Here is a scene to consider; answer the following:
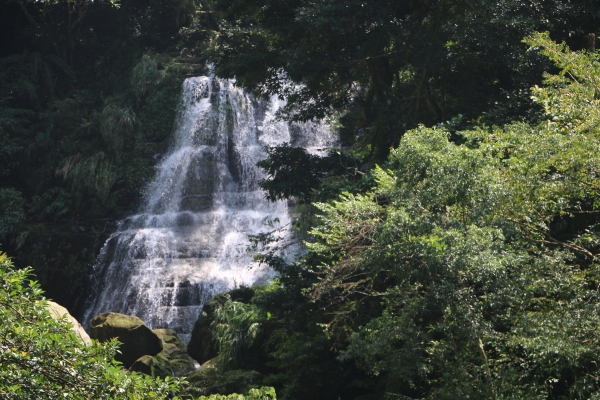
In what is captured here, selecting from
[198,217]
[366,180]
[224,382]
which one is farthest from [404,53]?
[198,217]

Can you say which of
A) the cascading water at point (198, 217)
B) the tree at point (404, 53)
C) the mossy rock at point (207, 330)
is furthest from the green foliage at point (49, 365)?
the cascading water at point (198, 217)

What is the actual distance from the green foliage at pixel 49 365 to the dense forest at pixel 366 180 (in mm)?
20

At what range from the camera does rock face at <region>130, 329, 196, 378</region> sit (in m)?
12.6

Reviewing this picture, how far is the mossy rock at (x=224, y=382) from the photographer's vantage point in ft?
34.7

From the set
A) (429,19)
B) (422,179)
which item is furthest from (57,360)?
(429,19)

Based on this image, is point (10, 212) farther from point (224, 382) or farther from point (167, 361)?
point (224, 382)

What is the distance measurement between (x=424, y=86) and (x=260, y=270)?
670 cm

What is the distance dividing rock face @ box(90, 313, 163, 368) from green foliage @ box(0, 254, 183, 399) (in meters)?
9.20

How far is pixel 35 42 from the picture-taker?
24.6m

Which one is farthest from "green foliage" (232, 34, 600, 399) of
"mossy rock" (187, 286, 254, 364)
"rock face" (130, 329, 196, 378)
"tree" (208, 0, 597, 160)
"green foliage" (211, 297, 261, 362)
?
"mossy rock" (187, 286, 254, 364)

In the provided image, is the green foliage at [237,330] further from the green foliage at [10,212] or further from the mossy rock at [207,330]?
the green foliage at [10,212]

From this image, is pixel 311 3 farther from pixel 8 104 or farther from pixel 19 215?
pixel 8 104

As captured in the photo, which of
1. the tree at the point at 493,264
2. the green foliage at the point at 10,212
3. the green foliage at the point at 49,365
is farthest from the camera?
the green foliage at the point at 10,212

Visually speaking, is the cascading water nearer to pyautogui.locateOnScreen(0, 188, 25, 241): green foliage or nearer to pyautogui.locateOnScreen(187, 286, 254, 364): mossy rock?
pyautogui.locateOnScreen(187, 286, 254, 364): mossy rock
